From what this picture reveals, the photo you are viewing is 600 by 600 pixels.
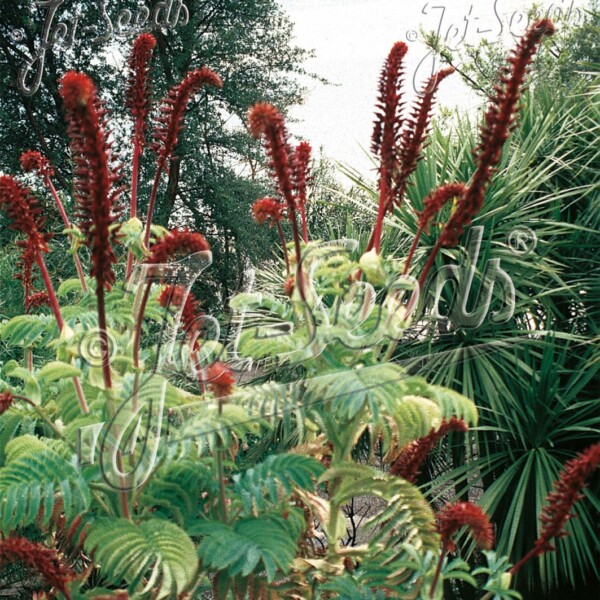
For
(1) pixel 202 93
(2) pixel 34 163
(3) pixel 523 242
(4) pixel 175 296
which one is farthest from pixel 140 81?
(1) pixel 202 93

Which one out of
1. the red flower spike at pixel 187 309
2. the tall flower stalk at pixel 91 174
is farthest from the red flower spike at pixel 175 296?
the tall flower stalk at pixel 91 174

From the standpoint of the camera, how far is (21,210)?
931 mm

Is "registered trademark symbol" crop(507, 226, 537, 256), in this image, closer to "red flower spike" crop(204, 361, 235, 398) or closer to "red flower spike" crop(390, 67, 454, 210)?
"red flower spike" crop(390, 67, 454, 210)

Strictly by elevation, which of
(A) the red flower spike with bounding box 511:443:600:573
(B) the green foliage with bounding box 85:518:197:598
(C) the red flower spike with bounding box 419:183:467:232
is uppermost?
(C) the red flower spike with bounding box 419:183:467:232

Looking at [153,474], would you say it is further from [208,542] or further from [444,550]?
[444,550]

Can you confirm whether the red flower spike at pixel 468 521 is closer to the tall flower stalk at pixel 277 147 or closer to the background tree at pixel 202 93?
the tall flower stalk at pixel 277 147

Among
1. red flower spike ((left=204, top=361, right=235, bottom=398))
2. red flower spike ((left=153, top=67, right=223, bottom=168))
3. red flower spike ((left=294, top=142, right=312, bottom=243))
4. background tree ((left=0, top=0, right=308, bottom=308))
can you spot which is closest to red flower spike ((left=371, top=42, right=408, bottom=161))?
red flower spike ((left=294, top=142, right=312, bottom=243))

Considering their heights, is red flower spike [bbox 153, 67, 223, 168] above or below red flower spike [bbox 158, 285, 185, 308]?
above

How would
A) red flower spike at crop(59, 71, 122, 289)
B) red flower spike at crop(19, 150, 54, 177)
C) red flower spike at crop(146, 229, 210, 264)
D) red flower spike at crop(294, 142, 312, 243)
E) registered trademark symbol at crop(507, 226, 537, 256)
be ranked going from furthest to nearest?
registered trademark symbol at crop(507, 226, 537, 256) → red flower spike at crop(19, 150, 54, 177) → red flower spike at crop(294, 142, 312, 243) → red flower spike at crop(146, 229, 210, 264) → red flower spike at crop(59, 71, 122, 289)

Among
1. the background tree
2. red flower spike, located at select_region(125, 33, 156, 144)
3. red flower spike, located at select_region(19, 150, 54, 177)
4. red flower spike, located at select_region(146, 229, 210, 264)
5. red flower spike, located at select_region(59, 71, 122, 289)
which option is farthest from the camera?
the background tree

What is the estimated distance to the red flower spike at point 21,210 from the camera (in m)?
0.91

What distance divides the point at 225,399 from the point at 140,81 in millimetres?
490

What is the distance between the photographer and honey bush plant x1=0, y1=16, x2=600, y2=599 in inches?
34.4

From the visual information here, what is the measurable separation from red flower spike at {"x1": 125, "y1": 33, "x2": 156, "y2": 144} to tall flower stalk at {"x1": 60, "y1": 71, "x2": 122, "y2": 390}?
29 cm
